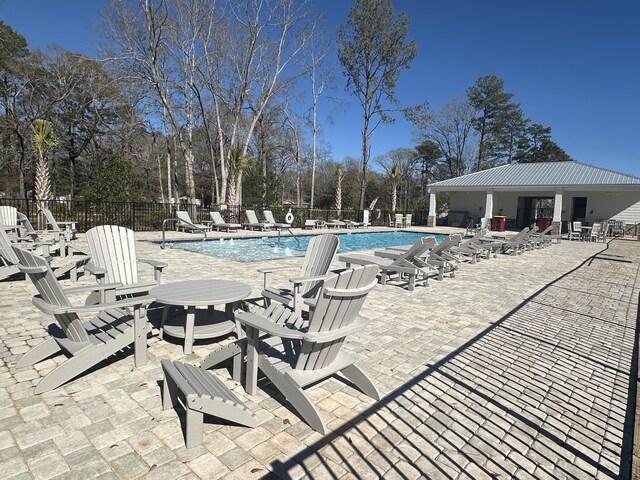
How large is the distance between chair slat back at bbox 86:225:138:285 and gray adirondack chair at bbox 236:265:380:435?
2.38 metres

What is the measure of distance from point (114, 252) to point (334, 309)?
10.3 feet

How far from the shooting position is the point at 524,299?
616 cm

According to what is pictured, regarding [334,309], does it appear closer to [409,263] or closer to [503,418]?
[503,418]

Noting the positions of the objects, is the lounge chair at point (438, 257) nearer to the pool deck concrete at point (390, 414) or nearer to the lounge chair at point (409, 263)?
the lounge chair at point (409, 263)

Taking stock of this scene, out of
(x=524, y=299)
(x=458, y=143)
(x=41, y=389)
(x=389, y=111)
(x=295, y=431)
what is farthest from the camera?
(x=458, y=143)

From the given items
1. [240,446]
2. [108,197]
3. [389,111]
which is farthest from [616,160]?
[240,446]

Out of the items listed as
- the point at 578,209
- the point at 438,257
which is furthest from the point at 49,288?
the point at 578,209

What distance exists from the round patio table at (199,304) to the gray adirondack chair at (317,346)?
85 cm

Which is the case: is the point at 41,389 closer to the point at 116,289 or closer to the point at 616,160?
the point at 116,289

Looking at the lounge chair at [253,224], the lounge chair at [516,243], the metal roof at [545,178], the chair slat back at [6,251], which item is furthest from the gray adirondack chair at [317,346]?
the metal roof at [545,178]

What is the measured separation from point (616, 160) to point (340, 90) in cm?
3703

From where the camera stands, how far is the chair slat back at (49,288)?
2.63 metres

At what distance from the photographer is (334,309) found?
2297 millimetres

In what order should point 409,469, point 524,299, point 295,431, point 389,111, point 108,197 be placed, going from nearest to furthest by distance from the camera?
point 409,469
point 295,431
point 524,299
point 108,197
point 389,111
